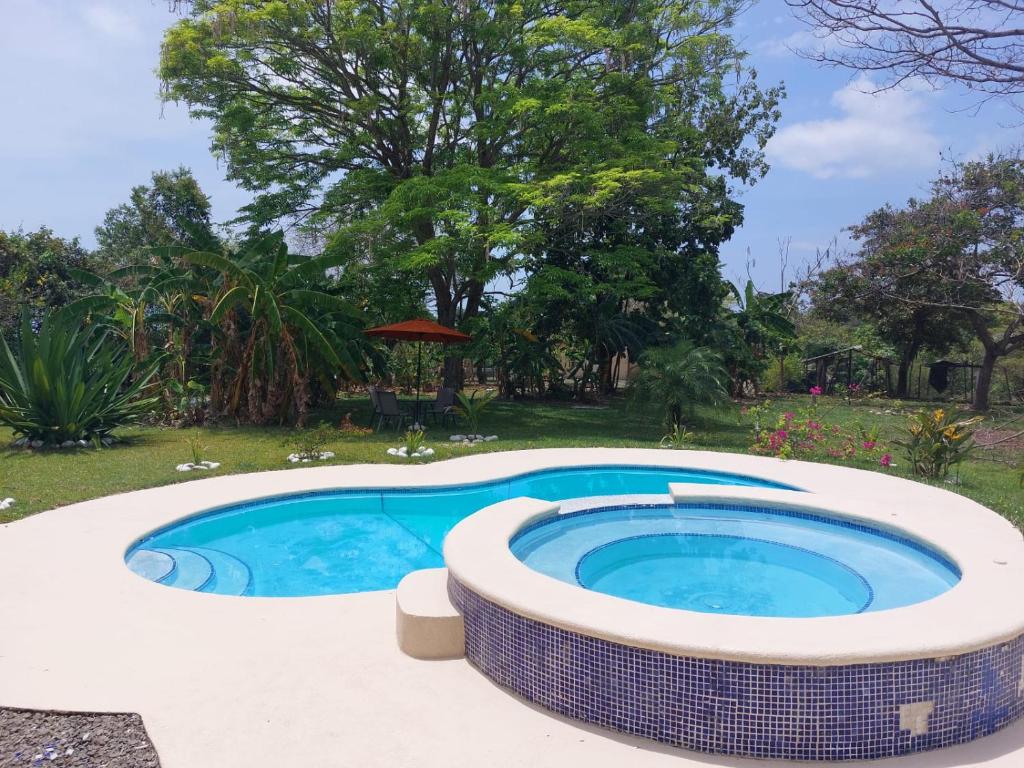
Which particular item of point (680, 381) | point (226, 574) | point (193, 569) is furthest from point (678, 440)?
point (193, 569)

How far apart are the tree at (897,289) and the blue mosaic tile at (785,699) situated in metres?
17.5

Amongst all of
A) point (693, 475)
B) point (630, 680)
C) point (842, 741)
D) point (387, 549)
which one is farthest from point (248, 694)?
point (693, 475)

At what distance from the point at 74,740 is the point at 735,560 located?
17.6ft

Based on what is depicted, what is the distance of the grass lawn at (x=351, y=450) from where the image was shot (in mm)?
8562

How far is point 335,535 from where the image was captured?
764 cm

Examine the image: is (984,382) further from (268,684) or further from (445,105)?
(268,684)

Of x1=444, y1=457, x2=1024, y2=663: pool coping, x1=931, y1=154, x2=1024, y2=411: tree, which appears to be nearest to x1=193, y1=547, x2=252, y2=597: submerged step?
x1=444, y1=457, x2=1024, y2=663: pool coping

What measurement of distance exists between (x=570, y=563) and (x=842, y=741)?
3245mm

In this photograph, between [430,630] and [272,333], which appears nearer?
[430,630]

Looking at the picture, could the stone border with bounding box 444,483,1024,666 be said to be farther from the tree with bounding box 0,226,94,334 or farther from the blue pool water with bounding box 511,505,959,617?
the tree with bounding box 0,226,94,334

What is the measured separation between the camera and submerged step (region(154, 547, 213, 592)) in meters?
5.88

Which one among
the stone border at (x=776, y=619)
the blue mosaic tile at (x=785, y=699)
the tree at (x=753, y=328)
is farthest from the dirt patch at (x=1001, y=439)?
the blue mosaic tile at (x=785, y=699)

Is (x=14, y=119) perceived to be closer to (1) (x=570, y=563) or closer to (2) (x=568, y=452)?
(2) (x=568, y=452)

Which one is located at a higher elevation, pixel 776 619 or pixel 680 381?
pixel 680 381
